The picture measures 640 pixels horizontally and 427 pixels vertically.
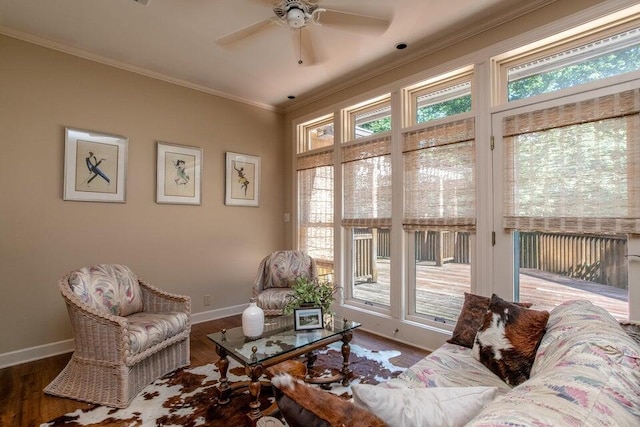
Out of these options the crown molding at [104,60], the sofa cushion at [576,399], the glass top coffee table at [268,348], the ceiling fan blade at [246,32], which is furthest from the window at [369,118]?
the sofa cushion at [576,399]

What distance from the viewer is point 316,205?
435 centimetres

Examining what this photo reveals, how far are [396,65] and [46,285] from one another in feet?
13.2

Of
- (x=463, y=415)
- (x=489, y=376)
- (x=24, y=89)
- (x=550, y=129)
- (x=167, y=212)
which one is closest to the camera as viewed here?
(x=463, y=415)

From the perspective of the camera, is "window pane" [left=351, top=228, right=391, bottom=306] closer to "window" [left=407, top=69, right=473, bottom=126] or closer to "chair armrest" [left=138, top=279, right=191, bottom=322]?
"window" [left=407, top=69, right=473, bottom=126]

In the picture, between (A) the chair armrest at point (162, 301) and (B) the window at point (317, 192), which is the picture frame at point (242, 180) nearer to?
(B) the window at point (317, 192)

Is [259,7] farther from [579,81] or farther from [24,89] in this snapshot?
[579,81]

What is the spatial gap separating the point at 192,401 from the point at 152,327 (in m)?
0.61

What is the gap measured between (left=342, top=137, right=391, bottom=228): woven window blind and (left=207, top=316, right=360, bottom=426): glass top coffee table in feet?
4.67

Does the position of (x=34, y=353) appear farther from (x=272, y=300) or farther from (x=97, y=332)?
(x=272, y=300)

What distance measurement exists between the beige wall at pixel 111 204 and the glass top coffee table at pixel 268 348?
5.83 ft

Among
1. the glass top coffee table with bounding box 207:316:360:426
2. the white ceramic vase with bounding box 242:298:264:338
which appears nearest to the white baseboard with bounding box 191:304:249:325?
the glass top coffee table with bounding box 207:316:360:426

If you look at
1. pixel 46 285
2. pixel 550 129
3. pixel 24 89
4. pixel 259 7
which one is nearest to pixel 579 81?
pixel 550 129

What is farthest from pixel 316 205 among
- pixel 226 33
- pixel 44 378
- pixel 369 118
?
pixel 44 378

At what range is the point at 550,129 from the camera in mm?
2396
